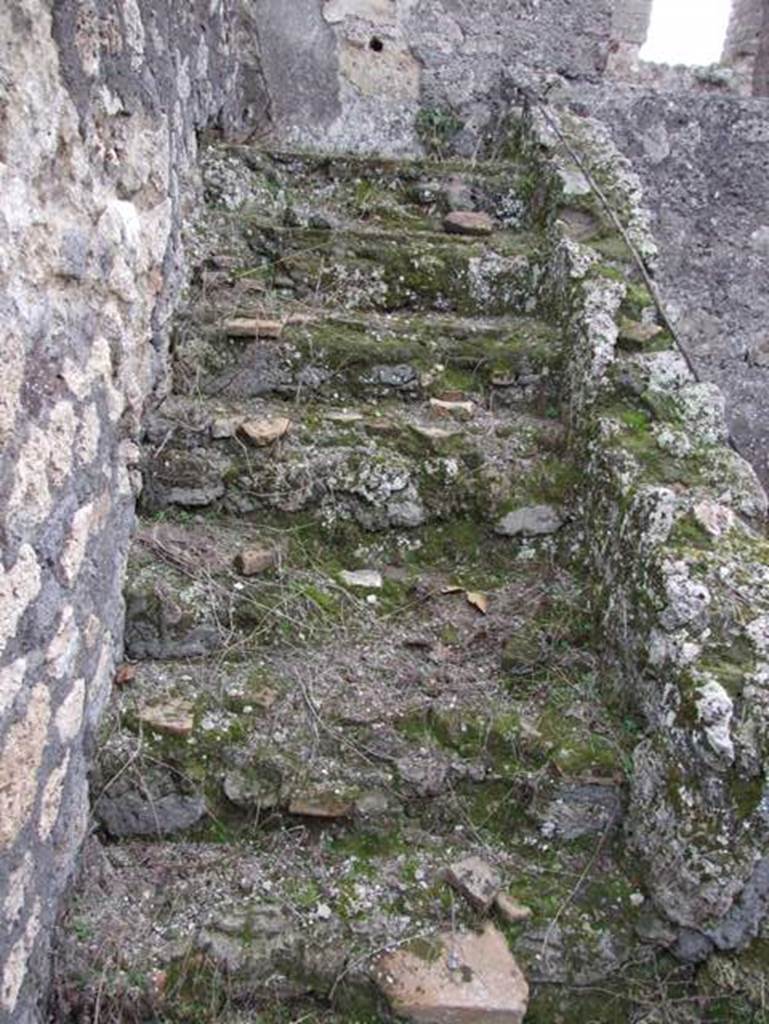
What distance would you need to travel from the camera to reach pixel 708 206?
4320 millimetres

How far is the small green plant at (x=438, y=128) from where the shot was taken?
15.3 feet

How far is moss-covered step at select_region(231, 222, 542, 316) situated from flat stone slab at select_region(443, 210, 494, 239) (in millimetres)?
156

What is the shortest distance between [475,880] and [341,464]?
113 cm

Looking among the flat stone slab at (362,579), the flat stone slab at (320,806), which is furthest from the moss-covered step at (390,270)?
the flat stone slab at (320,806)

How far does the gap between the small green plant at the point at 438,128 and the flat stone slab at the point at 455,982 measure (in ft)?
12.9

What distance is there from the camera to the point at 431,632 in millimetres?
2340

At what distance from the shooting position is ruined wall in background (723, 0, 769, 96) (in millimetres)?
5809

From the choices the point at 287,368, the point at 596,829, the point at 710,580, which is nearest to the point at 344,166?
the point at 287,368

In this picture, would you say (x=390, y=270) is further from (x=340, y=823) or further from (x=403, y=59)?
(x=403, y=59)

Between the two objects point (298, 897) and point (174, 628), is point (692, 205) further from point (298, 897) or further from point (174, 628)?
point (298, 897)

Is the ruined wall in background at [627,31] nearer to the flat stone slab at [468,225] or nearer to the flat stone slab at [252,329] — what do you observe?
the flat stone slab at [468,225]

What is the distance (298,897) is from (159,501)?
109 cm

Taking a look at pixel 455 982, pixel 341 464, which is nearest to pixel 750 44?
pixel 341 464

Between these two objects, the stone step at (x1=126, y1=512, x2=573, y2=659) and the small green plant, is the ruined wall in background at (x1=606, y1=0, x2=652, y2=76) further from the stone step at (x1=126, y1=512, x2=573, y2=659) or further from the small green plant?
the stone step at (x1=126, y1=512, x2=573, y2=659)
